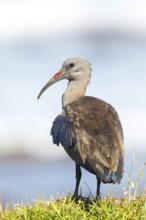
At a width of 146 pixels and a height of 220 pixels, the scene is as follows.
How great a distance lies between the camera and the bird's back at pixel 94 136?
15.4 m

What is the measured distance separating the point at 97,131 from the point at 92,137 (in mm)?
169

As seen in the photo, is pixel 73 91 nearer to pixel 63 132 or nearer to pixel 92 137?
pixel 63 132

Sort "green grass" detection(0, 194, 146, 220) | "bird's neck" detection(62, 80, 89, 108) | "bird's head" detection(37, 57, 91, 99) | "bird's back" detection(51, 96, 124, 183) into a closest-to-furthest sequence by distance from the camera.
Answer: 1. "green grass" detection(0, 194, 146, 220)
2. "bird's back" detection(51, 96, 124, 183)
3. "bird's neck" detection(62, 80, 89, 108)
4. "bird's head" detection(37, 57, 91, 99)

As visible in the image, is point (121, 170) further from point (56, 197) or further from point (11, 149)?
point (11, 149)

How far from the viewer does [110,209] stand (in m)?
14.5

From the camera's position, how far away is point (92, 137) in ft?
52.3

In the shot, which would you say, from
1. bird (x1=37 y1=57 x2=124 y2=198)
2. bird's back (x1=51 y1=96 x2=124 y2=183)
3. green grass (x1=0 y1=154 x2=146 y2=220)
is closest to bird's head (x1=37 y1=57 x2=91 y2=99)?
bird (x1=37 y1=57 x2=124 y2=198)

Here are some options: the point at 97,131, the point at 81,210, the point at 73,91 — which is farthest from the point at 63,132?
the point at 81,210

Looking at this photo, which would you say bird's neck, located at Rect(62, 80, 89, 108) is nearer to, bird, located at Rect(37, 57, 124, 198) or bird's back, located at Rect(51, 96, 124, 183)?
bird, located at Rect(37, 57, 124, 198)

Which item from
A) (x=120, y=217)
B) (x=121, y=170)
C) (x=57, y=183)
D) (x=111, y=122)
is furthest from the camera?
(x=57, y=183)

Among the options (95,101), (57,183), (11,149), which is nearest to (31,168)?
(11,149)

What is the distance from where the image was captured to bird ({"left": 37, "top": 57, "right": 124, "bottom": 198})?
15453mm

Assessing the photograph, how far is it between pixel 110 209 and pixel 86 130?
1887 millimetres

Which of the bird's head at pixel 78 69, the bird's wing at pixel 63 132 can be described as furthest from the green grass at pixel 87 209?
the bird's head at pixel 78 69
